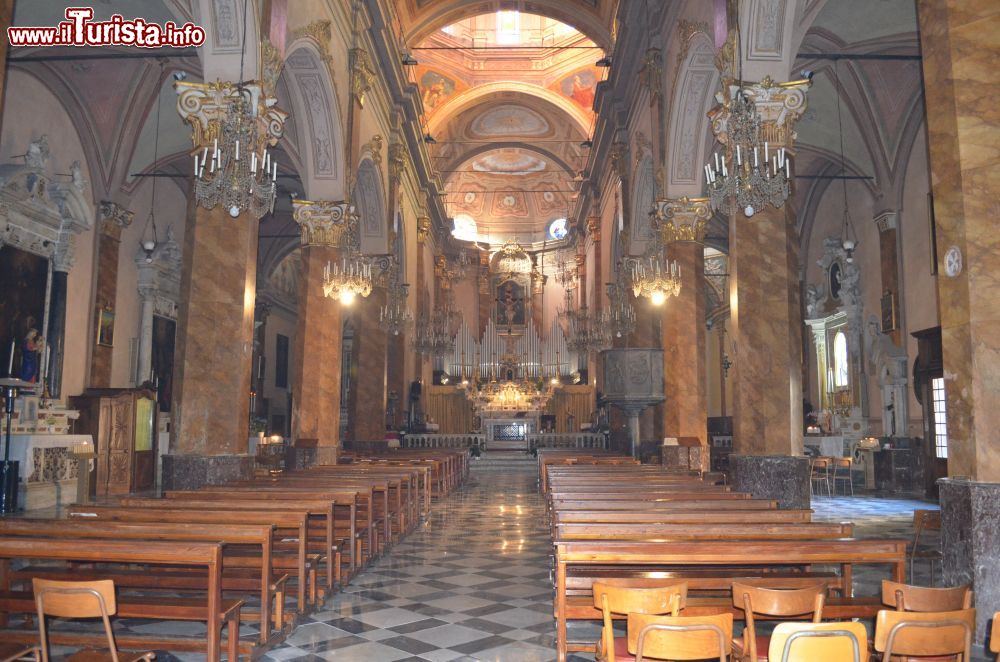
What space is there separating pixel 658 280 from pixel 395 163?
29.3 feet

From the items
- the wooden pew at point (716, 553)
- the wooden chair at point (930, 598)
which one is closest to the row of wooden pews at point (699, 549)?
the wooden pew at point (716, 553)

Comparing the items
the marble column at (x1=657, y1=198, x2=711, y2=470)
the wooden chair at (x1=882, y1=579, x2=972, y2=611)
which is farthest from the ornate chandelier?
the wooden chair at (x1=882, y1=579, x2=972, y2=611)

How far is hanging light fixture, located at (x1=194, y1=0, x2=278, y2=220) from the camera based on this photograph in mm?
7254

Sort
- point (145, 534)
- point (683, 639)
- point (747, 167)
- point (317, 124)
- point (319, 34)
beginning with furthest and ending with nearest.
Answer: point (317, 124), point (319, 34), point (747, 167), point (145, 534), point (683, 639)

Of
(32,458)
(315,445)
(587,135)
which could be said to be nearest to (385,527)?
(315,445)

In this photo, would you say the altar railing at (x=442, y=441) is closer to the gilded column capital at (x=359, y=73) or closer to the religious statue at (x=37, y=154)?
the gilded column capital at (x=359, y=73)

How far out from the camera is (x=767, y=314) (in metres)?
8.10

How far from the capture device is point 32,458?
10.9m

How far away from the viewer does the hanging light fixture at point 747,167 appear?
272 inches

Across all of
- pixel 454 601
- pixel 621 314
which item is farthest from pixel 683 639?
pixel 621 314

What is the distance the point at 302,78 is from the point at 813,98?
9.72m

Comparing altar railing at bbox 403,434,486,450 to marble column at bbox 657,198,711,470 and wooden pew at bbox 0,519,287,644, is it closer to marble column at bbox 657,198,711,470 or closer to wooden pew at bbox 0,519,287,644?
marble column at bbox 657,198,711,470

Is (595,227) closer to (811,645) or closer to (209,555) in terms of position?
(209,555)

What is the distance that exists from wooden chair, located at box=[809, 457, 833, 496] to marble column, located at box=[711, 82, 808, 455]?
20.5ft
